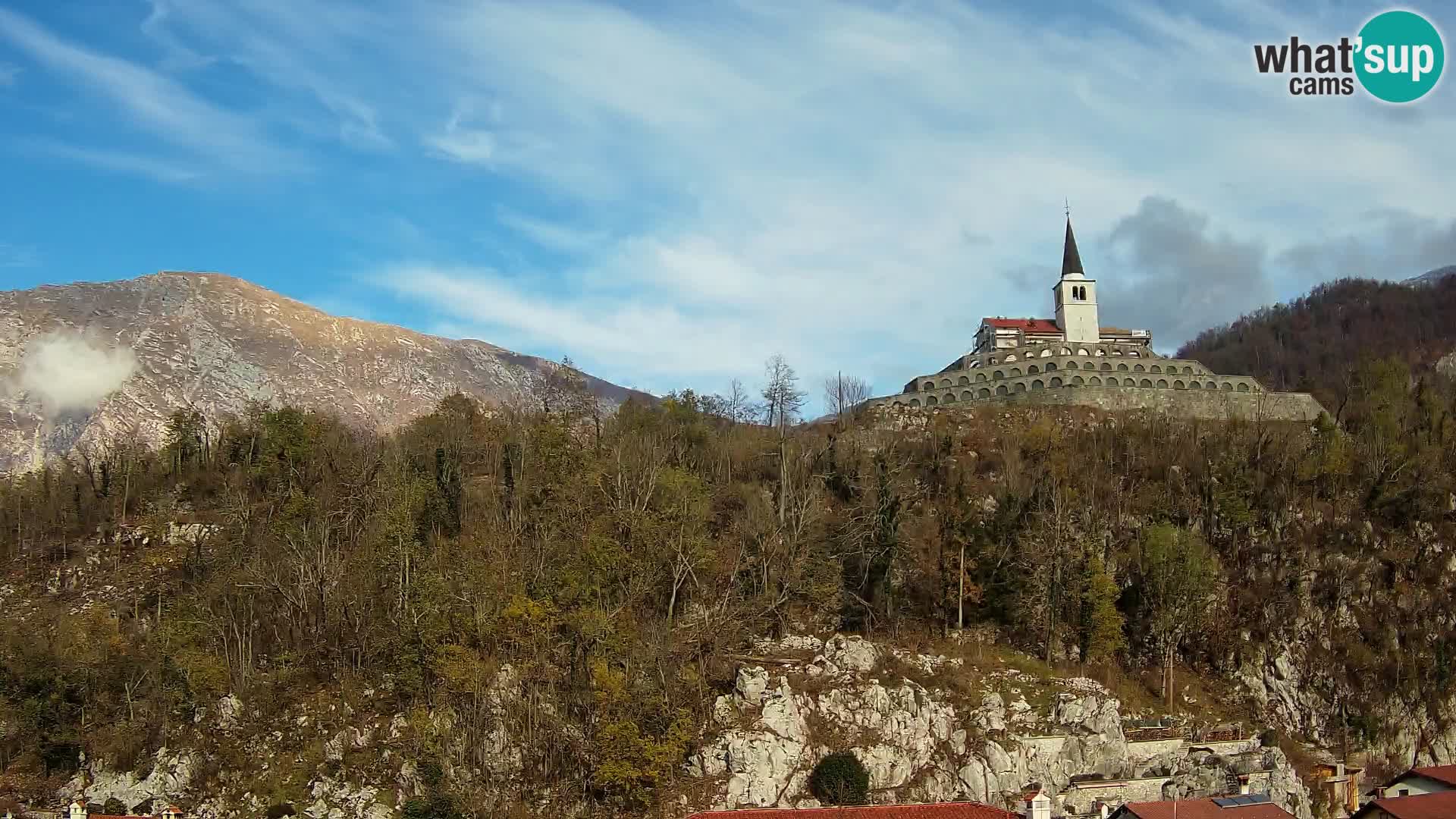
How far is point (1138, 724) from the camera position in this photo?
44.0 m

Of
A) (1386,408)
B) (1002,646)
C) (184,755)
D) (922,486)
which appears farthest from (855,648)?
(1386,408)

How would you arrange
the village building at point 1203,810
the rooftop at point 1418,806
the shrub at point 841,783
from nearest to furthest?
the village building at point 1203,810
the rooftop at point 1418,806
the shrub at point 841,783

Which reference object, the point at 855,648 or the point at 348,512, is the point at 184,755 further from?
the point at 855,648

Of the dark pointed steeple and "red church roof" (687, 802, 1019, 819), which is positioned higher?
the dark pointed steeple

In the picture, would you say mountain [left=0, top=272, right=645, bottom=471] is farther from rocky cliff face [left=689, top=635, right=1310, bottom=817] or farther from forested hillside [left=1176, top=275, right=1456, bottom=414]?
forested hillside [left=1176, top=275, right=1456, bottom=414]

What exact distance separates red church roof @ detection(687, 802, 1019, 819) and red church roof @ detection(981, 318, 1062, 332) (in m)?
53.5

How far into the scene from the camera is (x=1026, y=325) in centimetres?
8688

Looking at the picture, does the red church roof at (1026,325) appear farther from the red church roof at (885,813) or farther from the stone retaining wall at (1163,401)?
the red church roof at (885,813)

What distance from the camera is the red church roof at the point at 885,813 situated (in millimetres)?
36406

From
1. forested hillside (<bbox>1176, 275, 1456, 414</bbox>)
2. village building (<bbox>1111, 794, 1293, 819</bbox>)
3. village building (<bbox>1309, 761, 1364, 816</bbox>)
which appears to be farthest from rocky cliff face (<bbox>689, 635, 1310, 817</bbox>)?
forested hillside (<bbox>1176, 275, 1456, 414</bbox>)

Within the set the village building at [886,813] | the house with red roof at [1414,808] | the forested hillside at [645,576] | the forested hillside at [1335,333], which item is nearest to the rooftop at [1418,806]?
the house with red roof at [1414,808]

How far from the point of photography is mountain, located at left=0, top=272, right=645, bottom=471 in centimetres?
8712

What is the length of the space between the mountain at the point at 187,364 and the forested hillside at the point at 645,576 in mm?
24582

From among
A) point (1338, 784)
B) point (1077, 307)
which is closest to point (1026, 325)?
point (1077, 307)
